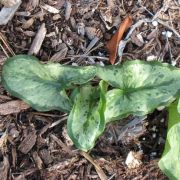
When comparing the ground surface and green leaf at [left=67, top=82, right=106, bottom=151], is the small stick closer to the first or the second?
the ground surface

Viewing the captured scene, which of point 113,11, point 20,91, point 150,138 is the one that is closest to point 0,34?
point 20,91

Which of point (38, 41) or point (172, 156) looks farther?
point (38, 41)

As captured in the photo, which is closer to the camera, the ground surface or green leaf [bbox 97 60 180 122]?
green leaf [bbox 97 60 180 122]

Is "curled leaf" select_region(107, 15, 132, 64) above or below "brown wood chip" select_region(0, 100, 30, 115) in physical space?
above

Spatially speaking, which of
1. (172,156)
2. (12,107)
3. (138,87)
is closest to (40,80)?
(12,107)

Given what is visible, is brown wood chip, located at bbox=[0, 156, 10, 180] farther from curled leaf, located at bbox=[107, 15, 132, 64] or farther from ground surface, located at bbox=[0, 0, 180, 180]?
curled leaf, located at bbox=[107, 15, 132, 64]

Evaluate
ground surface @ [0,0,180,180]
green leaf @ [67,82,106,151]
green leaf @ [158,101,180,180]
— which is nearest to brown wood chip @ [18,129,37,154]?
ground surface @ [0,0,180,180]

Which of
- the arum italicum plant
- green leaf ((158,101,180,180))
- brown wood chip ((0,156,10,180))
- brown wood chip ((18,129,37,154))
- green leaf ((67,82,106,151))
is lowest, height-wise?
brown wood chip ((0,156,10,180))

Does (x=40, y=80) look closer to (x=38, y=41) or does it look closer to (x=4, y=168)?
(x=38, y=41)

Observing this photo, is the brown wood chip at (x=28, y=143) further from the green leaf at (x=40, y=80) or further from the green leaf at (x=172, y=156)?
the green leaf at (x=172, y=156)
